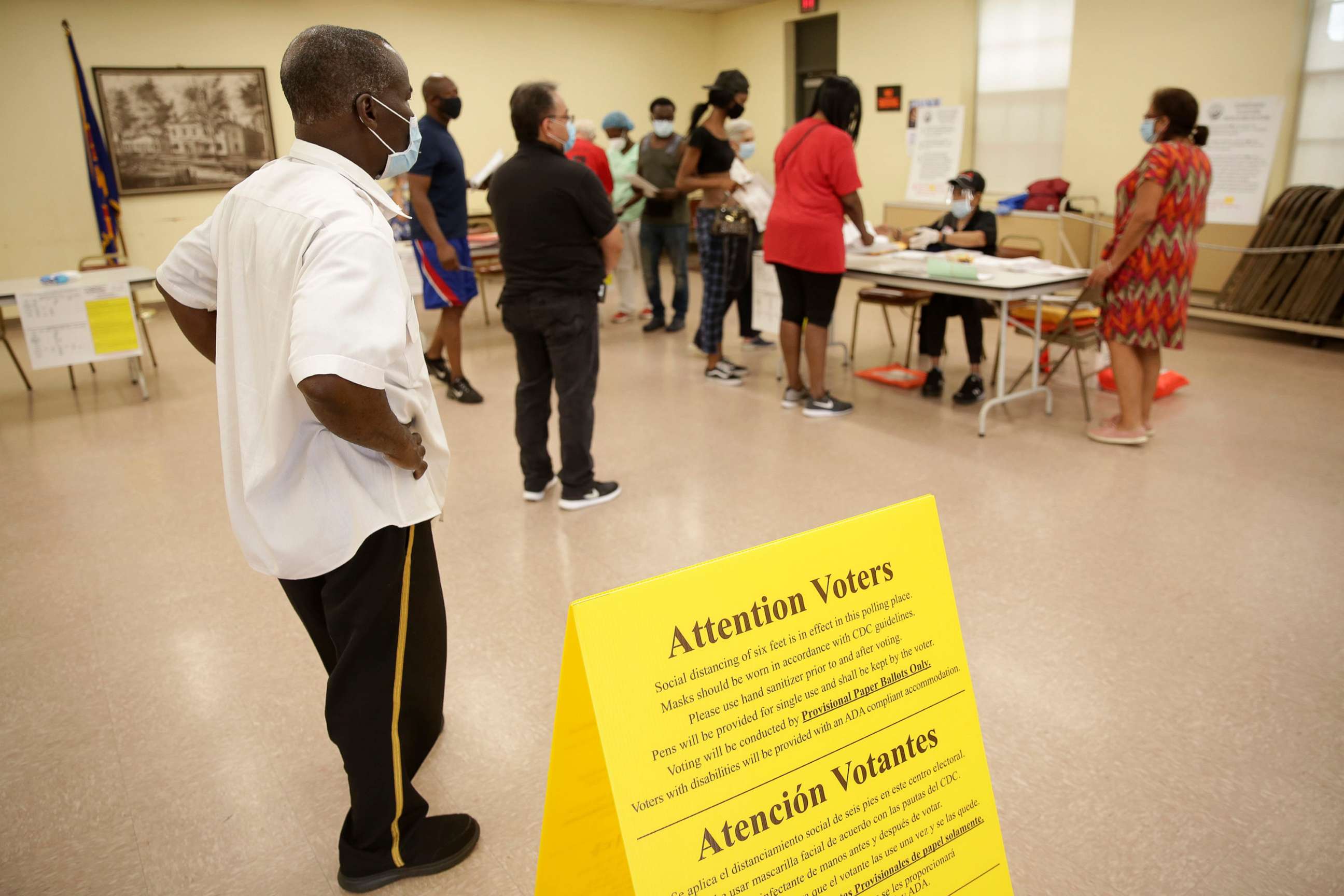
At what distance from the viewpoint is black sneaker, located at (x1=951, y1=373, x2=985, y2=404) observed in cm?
464

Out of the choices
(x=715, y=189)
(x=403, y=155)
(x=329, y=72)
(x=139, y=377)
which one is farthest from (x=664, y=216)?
(x=329, y=72)

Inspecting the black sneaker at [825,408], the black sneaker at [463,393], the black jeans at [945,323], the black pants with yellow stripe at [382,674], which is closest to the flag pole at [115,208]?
the black sneaker at [463,393]

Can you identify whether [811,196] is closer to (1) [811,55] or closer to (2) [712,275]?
(2) [712,275]

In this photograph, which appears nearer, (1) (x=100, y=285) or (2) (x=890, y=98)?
(1) (x=100, y=285)

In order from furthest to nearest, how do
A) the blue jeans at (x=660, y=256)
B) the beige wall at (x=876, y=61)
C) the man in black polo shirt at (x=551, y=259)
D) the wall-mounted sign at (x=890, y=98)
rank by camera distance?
the wall-mounted sign at (x=890, y=98) → the beige wall at (x=876, y=61) → the blue jeans at (x=660, y=256) → the man in black polo shirt at (x=551, y=259)

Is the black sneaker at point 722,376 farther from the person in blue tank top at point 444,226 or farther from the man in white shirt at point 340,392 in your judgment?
the man in white shirt at point 340,392

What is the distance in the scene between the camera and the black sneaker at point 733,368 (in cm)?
522

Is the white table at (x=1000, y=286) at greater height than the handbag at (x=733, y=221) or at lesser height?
lesser

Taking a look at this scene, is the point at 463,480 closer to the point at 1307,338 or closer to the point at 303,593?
the point at 303,593

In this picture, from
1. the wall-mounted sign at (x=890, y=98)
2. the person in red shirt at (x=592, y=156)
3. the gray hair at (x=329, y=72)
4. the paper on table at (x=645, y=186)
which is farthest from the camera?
the wall-mounted sign at (x=890, y=98)

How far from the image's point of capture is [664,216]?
6.36 meters

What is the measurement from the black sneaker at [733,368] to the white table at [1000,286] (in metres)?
0.92

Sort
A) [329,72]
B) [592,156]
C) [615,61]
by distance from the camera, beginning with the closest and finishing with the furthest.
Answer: [329,72] → [592,156] → [615,61]

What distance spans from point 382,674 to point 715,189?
3.97m
